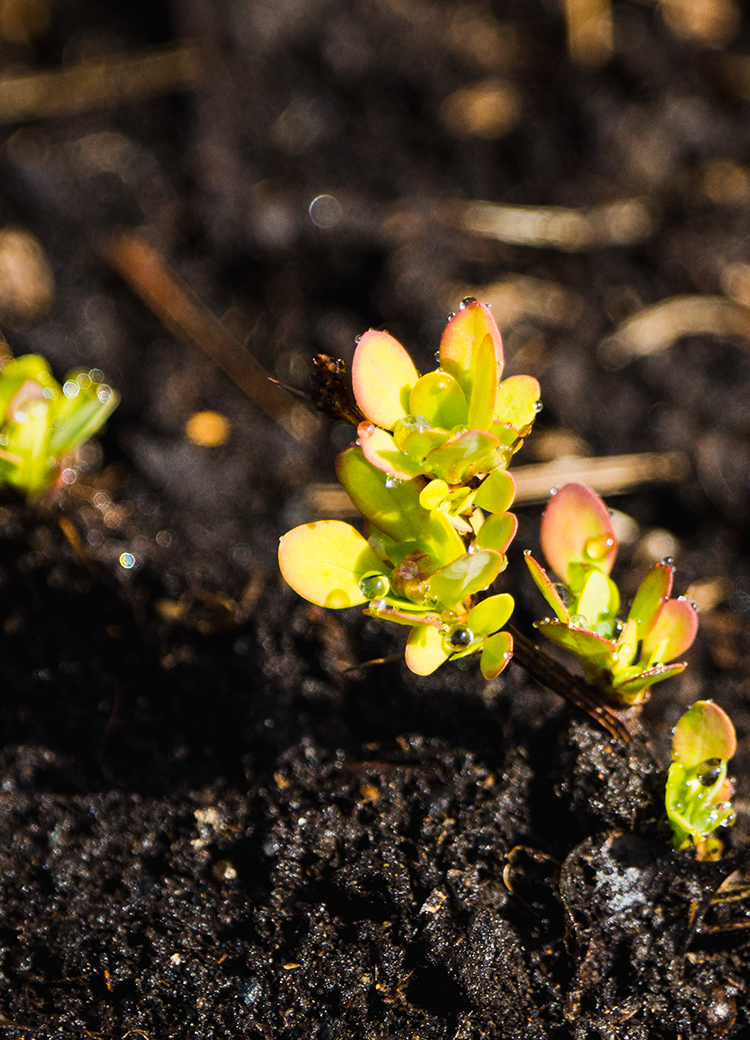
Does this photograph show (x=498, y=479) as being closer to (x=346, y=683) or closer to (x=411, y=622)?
(x=411, y=622)

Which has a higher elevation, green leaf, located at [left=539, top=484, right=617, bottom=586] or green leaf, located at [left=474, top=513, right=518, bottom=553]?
green leaf, located at [left=474, top=513, right=518, bottom=553]

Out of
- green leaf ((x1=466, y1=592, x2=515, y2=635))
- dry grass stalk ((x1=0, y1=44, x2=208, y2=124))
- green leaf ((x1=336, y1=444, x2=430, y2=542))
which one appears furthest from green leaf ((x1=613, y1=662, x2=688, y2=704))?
dry grass stalk ((x1=0, y1=44, x2=208, y2=124))

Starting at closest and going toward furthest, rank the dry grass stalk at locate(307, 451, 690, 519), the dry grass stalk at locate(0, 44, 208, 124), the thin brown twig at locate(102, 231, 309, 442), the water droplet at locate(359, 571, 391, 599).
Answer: the water droplet at locate(359, 571, 391, 599), the dry grass stalk at locate(307, 451, 690, 519), the thin brown twig at locate(102, 231, 309, 442), the dry grass stalk at locate(0, 44, 208, 124)

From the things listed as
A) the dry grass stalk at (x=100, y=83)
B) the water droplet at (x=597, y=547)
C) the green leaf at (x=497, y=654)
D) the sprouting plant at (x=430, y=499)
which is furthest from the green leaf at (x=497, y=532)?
the dry grass stalk at (x=100, y=83)

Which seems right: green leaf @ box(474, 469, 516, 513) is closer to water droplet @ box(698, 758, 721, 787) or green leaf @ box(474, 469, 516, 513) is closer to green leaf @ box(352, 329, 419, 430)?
green leaf @ box(352, 329, 419, 430)

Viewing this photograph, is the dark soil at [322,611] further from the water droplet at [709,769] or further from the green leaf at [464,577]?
the green leaf at [464,577]

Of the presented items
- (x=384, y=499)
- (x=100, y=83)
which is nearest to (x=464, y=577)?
(x=384, y=499)

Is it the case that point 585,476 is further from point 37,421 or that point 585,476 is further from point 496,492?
point 37,421
